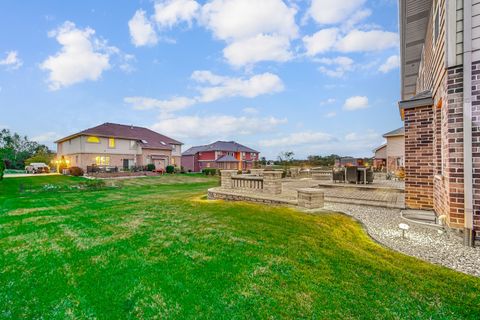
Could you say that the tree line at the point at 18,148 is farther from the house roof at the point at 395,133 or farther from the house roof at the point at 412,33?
the house roof at the point at 395,133

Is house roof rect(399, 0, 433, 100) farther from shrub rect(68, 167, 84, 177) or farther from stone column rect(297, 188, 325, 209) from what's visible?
shrub rect(68, 167, 84, 177)

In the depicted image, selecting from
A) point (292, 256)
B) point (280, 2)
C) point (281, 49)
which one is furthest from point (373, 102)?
point (292, 256)

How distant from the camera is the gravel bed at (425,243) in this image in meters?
3.30

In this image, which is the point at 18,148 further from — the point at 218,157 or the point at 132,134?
the point at 218,157

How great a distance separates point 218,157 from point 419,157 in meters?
37.4

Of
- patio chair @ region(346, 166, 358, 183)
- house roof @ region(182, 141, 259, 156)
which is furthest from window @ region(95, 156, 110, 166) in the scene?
patio chair @ region(346, 166, 358, 183)

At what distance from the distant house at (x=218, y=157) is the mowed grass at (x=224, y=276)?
118 feet

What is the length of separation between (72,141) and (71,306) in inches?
1313

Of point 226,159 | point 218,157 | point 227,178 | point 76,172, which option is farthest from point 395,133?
point 76,172

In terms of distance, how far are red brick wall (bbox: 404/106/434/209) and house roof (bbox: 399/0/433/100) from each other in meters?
3.81

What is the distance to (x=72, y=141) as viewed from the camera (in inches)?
1140

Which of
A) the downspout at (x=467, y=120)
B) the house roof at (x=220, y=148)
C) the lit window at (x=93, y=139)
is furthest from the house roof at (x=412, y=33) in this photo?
the house roof at (x=220, y=148)

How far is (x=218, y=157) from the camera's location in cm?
4269

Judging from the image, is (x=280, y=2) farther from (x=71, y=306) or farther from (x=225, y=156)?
(x=225, y=156)
